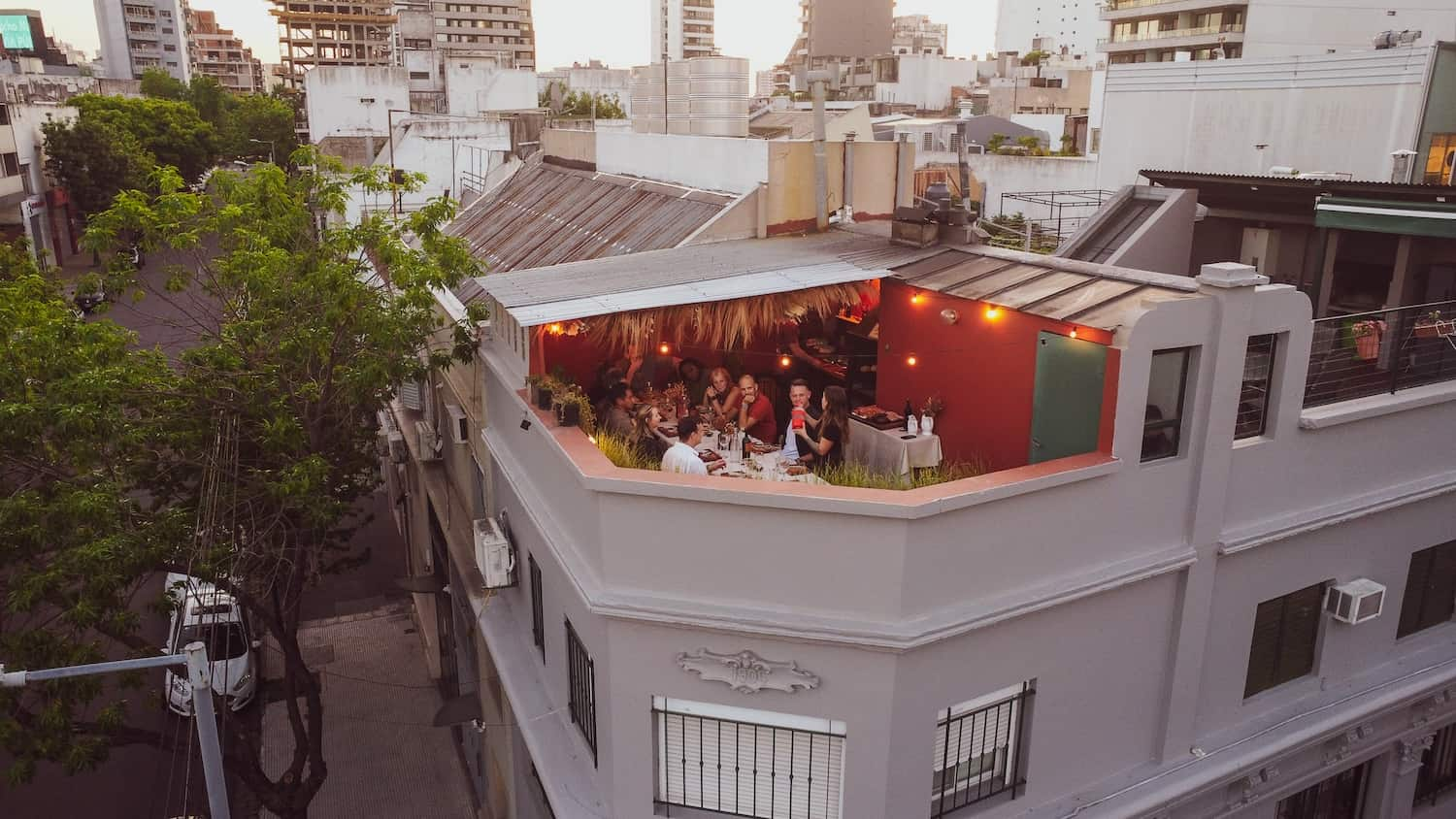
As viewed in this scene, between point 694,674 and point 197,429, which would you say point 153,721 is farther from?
point 694,674

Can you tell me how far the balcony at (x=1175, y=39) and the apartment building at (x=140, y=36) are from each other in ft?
386

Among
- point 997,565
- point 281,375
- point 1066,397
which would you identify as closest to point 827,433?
point 1066,397

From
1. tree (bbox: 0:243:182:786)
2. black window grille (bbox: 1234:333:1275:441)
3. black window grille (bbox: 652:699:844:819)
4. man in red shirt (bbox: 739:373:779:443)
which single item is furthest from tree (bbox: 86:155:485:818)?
black window grille (bbox: 1234:333:1275:441)

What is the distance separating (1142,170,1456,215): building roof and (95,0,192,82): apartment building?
461 feet

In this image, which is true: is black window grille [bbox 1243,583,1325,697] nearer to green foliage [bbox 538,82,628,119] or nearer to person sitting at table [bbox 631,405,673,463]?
person sitting at table [bbox 631,405,673,463]

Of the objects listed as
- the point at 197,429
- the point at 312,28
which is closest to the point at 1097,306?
the point at 197,429

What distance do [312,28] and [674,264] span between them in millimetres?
130986

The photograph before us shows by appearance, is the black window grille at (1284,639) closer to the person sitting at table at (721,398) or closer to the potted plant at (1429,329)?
the potted plant at (1429,329)

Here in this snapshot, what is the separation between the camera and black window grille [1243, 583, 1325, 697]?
1120cm

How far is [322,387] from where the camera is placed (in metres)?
12.8

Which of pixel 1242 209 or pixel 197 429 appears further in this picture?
pixel 1242 209

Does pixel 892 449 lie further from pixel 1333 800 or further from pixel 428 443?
pixel 428 443

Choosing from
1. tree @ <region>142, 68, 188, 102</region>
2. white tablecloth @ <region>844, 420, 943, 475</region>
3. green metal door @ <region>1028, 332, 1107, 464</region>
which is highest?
tree @ <region>142, 68, 188, 102</region>

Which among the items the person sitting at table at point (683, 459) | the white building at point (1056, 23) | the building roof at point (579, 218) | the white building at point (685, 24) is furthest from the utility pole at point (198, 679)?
the white building at point (685, 24)
